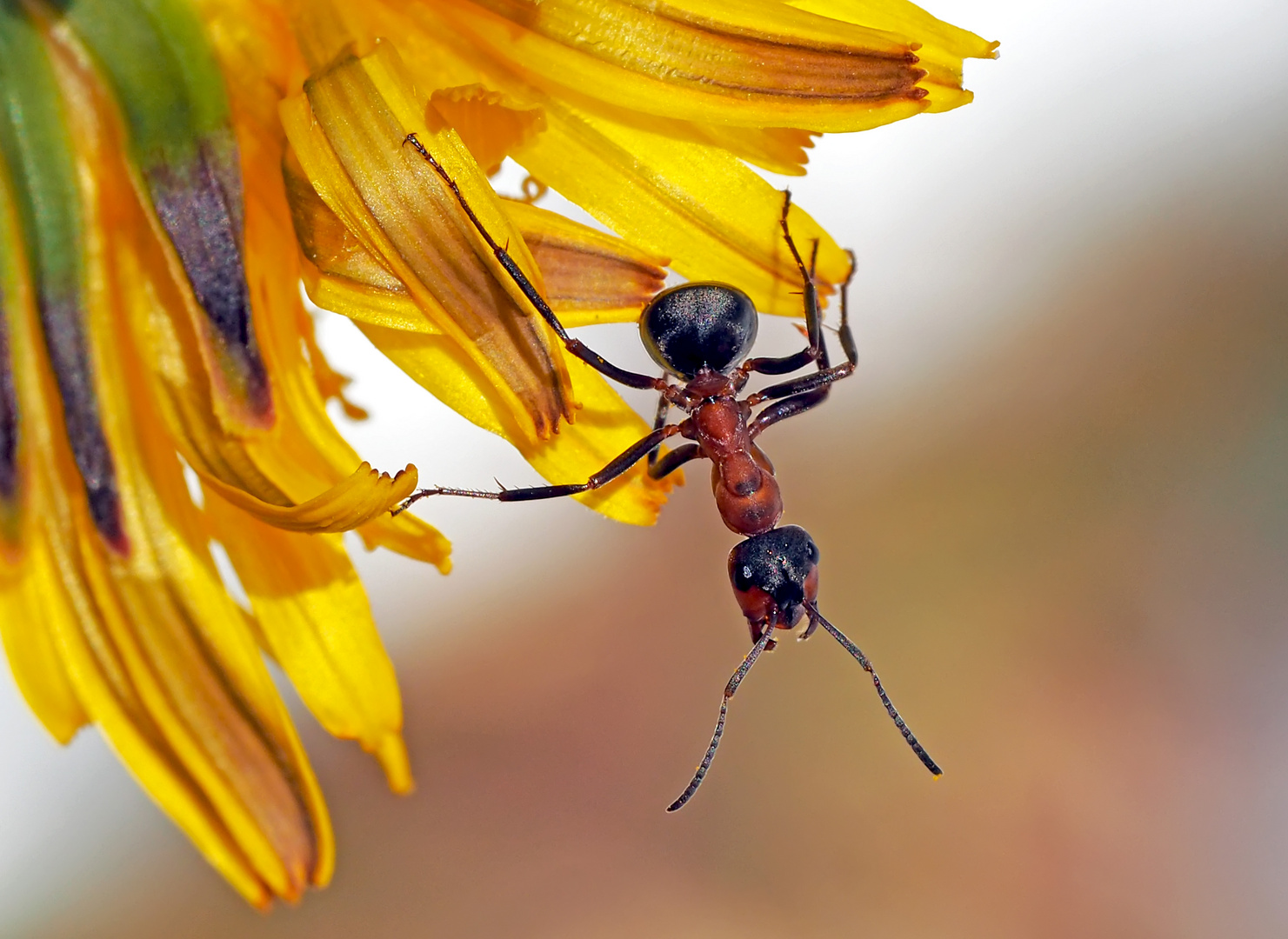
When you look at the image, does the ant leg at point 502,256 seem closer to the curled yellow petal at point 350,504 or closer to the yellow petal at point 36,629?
the curled yellow petal at point 350,504

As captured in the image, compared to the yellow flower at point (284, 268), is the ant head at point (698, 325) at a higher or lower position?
higher

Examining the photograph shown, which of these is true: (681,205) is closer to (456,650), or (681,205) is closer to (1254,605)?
(456,650)

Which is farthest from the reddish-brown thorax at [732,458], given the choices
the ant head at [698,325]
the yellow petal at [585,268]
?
the yellow petal at [585,268]

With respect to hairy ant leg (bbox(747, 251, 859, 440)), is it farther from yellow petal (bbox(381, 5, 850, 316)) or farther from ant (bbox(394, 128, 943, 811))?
yellow petal (bbox(381, 5, 850, 316))

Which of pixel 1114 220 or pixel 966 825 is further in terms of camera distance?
pixel 1114 220

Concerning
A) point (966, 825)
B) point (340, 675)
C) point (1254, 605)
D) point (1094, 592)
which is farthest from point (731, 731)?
point (340, 675)

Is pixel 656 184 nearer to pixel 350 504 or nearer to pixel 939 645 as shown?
pixel 350 504
